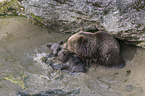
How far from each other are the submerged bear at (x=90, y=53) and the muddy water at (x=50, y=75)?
0.20 m

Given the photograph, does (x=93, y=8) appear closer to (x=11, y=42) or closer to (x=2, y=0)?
(x=11, y=42)

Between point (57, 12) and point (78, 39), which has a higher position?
point (57, 12)

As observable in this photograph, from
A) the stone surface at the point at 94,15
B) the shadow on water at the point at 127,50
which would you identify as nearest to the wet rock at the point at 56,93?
the shadow on water at the point at 127,50

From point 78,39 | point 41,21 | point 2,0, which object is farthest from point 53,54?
point 2,0

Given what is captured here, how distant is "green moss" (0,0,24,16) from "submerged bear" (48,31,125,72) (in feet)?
10.7

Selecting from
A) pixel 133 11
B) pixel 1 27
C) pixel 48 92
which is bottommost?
pixel 48 92

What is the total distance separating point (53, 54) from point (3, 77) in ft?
5.19

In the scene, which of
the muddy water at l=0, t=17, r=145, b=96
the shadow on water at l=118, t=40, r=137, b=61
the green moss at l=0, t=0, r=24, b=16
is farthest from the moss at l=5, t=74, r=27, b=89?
the green moss at l=0, t=0, r=24, b=16

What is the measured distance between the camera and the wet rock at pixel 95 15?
4977mm

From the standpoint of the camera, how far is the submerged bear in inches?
188

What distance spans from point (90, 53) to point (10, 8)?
4.56 metres

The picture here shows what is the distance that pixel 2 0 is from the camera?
307 inches

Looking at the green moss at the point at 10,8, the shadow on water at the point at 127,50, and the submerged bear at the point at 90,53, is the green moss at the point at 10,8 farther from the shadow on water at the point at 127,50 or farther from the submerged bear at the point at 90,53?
the shadow on water at the point at 127,50

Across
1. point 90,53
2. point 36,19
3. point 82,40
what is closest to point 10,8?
point 36,19
